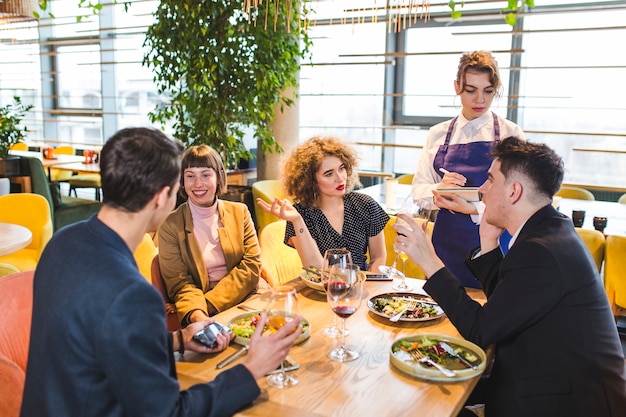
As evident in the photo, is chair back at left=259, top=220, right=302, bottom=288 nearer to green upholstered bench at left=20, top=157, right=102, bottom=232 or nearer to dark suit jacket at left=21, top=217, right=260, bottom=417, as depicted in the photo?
dark suit jacket at left=21, top=217, right=260, bottom=417

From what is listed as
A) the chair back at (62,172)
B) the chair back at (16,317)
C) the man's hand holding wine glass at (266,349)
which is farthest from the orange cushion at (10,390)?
the chair back at (62,172)

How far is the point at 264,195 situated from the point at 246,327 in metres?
3.15

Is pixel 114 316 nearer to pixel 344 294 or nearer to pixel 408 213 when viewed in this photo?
pixel 344 294

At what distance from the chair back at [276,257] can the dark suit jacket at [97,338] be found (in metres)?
1.59

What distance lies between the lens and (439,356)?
1.71 m

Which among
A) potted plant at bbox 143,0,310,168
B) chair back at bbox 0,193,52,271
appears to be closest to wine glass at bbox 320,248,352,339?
chair back at bbox 0,193,52,271

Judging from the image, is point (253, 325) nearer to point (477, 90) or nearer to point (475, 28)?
point (477, 90)

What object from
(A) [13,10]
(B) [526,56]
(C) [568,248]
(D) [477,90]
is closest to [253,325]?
(C) [568,248]

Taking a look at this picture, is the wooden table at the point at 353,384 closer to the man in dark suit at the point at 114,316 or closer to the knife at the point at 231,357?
the knife at the point at 231,357

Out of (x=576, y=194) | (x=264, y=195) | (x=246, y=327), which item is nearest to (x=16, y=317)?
(x=246, y=327)

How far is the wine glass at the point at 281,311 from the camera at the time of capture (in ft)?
4.98

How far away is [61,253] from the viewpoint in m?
1.28

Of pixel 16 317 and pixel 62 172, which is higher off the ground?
pixel 16 317

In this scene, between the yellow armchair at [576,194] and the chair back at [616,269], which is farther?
the yellow armchair at [576,194]
